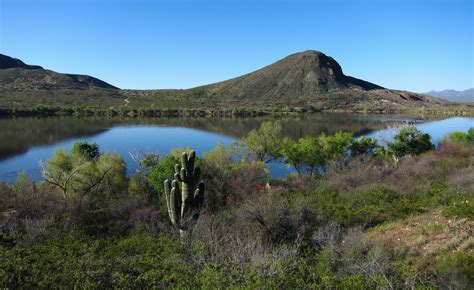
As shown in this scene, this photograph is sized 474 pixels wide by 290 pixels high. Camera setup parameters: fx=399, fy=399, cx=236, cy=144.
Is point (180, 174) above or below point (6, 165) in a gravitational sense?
above

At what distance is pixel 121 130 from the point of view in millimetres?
103688

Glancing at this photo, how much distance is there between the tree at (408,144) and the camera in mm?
53375

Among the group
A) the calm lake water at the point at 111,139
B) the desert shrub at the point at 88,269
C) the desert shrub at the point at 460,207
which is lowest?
→ the calm lake water at the point at 111,139


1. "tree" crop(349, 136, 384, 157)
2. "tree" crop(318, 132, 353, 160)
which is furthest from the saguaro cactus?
"tree" crop(349, 136, 384, 157)

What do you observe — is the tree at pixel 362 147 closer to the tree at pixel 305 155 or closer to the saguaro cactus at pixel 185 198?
the tree at pixel 305 155

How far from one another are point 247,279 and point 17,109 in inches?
5741

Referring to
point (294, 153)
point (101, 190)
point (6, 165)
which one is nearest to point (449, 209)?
point (101, 190)

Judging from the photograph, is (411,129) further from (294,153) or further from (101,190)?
(101,190)

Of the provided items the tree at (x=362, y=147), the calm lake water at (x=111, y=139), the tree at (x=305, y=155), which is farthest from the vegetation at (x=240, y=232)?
the calm lake water at (x=111, y=139)

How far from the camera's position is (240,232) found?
19.0 metres

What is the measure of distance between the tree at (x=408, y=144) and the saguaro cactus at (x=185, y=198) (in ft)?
128

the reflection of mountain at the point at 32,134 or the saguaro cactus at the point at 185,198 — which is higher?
the saguaro cactus at the point at 185,198

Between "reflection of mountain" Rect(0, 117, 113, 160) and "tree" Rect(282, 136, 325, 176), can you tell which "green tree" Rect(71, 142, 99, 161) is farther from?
"tree" Rect(282, 136, 325, 176)

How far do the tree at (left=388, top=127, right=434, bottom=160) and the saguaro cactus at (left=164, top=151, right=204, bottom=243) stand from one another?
128 ft
